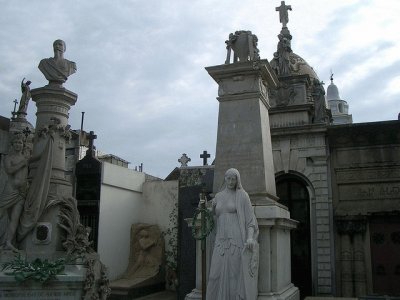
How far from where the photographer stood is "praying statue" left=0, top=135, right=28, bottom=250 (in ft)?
22.2

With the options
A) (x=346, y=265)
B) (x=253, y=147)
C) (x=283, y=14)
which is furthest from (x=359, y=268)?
(x=283, y=14)

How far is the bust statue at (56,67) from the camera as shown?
7789 millimetres

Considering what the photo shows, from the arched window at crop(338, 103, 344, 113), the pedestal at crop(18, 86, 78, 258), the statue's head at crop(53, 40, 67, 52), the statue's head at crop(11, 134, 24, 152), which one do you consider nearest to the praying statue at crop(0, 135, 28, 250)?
the statue's head at crop(11, 134, 24, 152)

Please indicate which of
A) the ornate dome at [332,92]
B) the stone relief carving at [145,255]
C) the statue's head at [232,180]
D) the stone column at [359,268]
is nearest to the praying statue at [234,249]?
the statue's head at [232,180]

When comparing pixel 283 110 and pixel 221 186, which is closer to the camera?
pixel 221 186

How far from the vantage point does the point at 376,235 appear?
33.3 ft

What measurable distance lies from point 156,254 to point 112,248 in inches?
50.2

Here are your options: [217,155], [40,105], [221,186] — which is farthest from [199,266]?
[40,105]

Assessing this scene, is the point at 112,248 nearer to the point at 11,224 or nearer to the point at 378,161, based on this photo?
the point at 11,224

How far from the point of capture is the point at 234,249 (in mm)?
5875

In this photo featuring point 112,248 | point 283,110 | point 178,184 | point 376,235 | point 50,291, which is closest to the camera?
point 50,291

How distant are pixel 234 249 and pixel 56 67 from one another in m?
4.59

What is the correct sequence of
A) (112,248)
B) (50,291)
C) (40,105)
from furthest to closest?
(112,248) < (40,105) < (50,291)

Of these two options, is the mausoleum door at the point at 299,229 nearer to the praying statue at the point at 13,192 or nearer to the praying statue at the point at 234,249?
the praying statue at the point at 234,249
